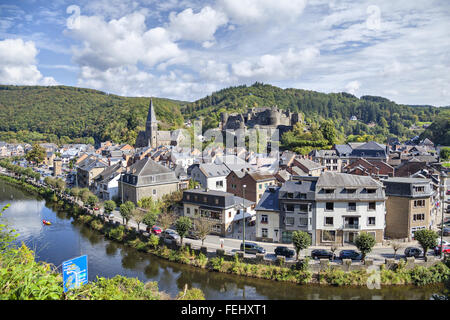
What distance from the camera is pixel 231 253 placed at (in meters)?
21.1

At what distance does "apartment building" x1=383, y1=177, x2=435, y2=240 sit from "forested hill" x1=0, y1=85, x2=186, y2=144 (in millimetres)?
80295

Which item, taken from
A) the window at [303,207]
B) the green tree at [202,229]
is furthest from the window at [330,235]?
the green tree at [202,229]

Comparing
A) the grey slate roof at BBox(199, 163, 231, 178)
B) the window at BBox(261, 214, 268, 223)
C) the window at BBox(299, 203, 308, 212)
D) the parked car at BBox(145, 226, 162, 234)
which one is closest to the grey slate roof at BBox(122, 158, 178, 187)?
the grey slate roof at BBox(199, 163, 231, 178)

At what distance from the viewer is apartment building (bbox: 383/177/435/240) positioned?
23.7m

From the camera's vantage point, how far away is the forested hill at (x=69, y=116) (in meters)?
108

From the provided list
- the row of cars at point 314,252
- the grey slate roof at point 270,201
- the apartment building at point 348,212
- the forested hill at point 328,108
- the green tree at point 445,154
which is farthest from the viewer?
the forested hill at point 328,108

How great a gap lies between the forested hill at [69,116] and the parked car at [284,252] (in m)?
79.4

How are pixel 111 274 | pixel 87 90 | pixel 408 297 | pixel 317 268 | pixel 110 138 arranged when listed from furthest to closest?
pixel 87 90 → pixel 110 138 → pixel 111 274 → pixel 317 268 → pixel 408 297

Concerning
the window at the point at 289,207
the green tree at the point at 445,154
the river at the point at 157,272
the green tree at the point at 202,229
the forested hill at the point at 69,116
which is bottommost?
the river at the point at 157,272

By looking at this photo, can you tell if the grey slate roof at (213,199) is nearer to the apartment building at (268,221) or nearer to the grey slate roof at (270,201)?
the grey slate roof at (270,201)

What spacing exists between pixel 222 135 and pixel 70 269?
73865 mm

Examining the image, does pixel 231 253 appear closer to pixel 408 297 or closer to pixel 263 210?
pixel 263 210

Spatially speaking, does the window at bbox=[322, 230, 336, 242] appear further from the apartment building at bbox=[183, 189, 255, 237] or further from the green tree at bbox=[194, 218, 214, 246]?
the green tree at bbox=[194, 218, 214, 246]
